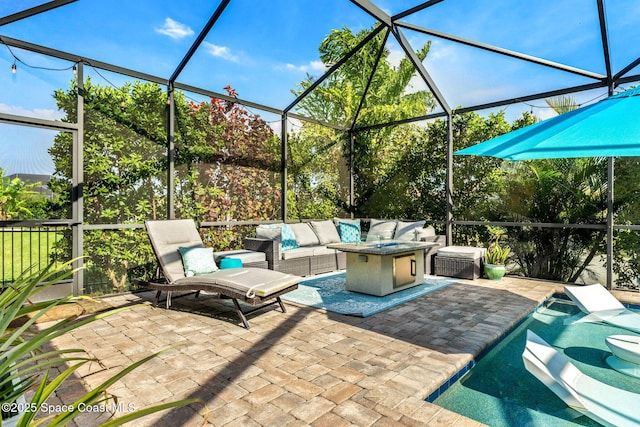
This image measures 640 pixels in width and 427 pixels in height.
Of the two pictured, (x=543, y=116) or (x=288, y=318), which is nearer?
(x=288, y=318)

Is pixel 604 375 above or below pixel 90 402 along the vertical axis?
below

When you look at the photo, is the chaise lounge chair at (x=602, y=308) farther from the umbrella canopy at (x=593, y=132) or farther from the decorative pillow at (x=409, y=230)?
the decorative pillow at (x=409, y=230)

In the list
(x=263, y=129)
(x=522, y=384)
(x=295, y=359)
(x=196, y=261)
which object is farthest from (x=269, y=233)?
(x=522, y=384)

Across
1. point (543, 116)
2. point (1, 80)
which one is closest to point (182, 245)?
point (1, 80)

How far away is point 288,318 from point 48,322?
9.02 feet

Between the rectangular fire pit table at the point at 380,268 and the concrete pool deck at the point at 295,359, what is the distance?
0.57 metres

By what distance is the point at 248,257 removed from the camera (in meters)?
5.86

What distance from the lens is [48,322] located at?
13.7ft

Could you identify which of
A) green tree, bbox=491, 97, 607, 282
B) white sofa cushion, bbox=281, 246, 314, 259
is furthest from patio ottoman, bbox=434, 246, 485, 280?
white sofa cushion, bbox=281, 246, 314, 259

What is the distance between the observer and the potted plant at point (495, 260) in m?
6.43

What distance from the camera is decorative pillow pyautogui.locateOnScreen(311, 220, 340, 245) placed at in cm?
775

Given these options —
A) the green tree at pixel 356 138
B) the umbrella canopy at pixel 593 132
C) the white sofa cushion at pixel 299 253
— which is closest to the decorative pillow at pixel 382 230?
the green tree at pixel 356 138

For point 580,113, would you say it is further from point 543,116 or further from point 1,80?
point 1,80

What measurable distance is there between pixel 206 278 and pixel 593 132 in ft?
13.3
